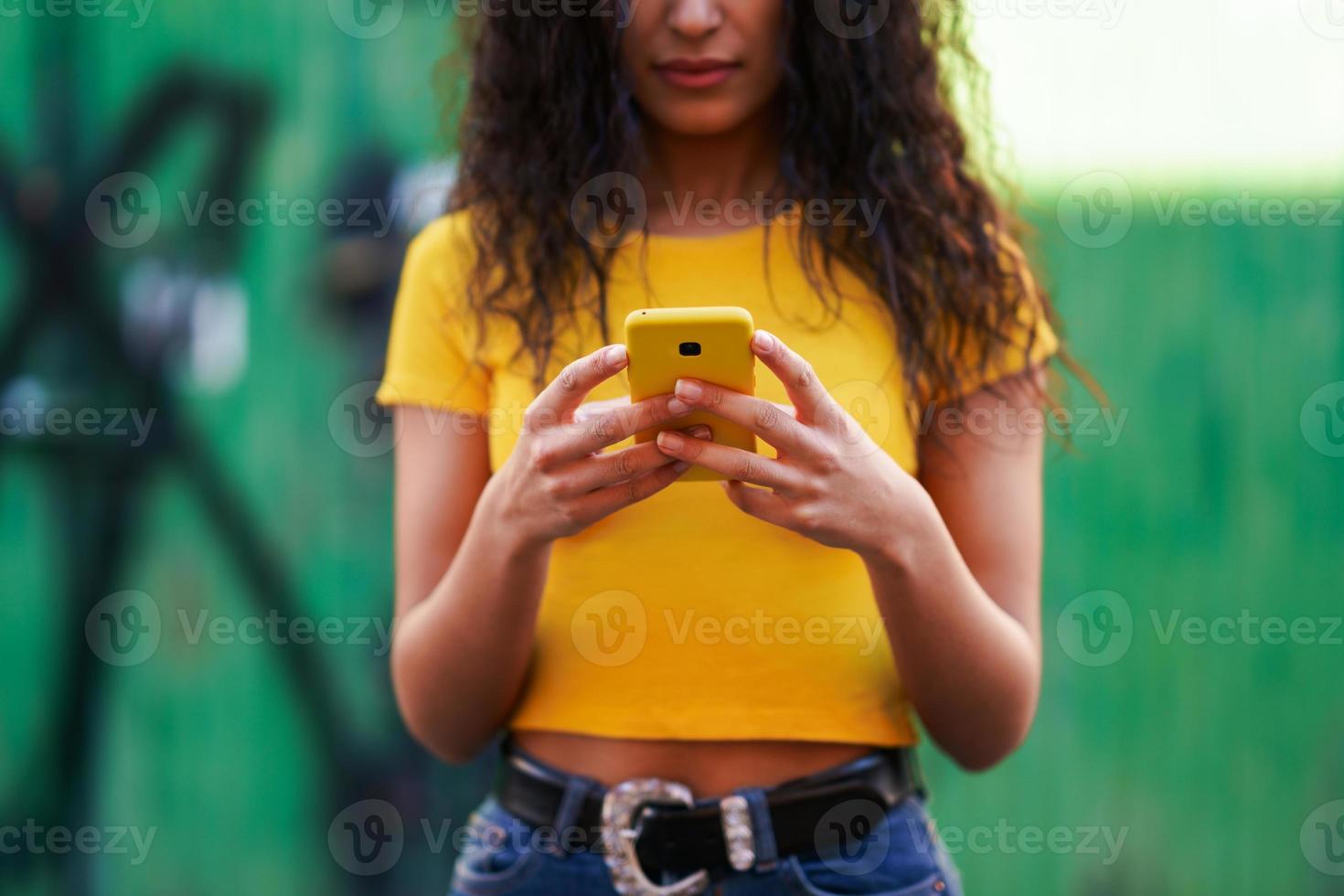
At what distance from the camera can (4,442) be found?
300 cm

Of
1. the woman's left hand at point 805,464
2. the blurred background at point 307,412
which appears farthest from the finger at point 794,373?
the blurred background at point 307,412

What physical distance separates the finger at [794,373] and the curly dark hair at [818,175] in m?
0.36

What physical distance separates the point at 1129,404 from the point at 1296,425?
406 mm

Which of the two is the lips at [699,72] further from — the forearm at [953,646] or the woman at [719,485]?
the forearm at [953,646]

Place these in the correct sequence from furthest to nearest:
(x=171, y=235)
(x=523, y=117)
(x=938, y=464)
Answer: (x=171, y=235) → (x=523, y=117) → (x=938, y=464)

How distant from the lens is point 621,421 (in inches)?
51.7

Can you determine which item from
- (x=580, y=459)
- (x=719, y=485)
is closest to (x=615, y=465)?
(x=580, y=459)

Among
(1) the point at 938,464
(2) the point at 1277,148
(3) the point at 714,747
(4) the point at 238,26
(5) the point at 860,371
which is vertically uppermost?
→ (4) the point at 238,26

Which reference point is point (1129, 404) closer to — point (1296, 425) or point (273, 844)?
point (1296, 425)

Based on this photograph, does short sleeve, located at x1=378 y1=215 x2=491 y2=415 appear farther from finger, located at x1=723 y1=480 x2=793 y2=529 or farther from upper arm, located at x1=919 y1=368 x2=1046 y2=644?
upper arm, located at x1=919 y1=368 x2=1046 y2=644

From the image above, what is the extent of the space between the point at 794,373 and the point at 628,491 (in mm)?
Result: 235

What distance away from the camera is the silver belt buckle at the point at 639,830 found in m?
1.49

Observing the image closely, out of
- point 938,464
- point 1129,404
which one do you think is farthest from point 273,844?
point 1129,404

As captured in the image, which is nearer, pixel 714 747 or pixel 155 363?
pixel 714 747
